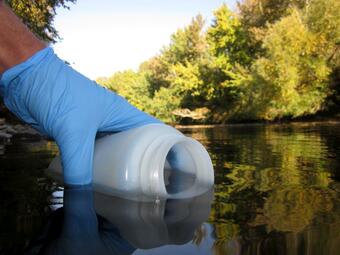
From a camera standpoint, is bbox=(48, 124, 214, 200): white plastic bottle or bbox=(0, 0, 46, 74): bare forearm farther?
bbox=(0, 0, 46, 74): bare forearm

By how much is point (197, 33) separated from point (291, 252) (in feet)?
95.0

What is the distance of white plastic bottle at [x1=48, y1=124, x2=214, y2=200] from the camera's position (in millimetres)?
1981

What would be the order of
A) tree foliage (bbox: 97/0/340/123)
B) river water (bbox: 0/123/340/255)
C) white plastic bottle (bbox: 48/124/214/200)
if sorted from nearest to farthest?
river water (bbox: 0/123/340/255) → white plastic bottle (bbox: 48/124/214/200) → tree foliage (bbox: 97/0/340/123)

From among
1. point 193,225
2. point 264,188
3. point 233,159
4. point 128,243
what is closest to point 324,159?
point 233,159

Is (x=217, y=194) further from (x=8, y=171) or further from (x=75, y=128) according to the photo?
(x=8, y=171)

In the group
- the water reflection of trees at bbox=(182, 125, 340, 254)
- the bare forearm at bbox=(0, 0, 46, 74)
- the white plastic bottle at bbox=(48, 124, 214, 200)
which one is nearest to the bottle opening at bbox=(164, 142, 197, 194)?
the white plastic bottle at bbox=(48, 124, 214, 200)

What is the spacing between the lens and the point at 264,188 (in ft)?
7.19

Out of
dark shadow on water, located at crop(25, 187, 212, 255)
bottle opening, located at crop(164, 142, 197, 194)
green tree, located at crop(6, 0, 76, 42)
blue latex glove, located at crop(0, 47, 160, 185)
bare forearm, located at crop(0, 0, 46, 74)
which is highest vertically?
green tree, located at crop(6, 0, 76, 42)

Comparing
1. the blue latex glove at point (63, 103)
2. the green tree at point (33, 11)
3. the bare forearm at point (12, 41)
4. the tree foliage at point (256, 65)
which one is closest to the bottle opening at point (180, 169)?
the blue latex glove at point (63, 103)

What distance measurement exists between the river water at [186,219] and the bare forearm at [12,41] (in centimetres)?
73

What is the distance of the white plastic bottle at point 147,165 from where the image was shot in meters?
1.98

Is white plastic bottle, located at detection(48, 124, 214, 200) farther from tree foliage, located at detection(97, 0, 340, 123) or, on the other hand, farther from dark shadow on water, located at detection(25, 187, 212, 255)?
tree foliage, located at detection(97, 0, 340, 123)

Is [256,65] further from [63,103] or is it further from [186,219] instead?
[186,219]

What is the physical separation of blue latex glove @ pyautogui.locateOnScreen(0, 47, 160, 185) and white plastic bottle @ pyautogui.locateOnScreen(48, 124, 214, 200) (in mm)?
123
